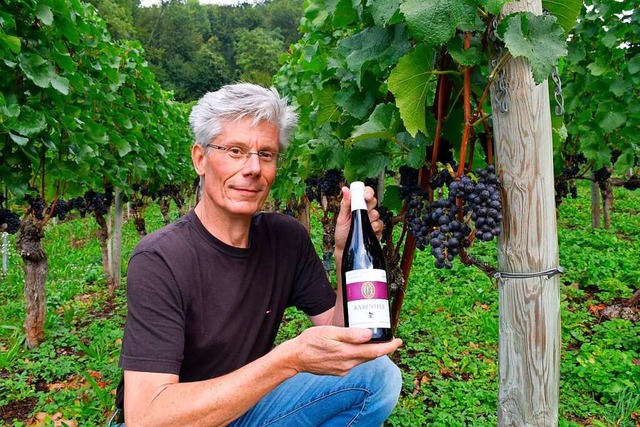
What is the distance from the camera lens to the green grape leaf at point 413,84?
1.33m

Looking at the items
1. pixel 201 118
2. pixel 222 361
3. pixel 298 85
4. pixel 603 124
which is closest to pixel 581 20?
pixel 603 124

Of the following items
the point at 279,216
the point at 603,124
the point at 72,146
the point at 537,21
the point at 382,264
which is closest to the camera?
the point at 537,21

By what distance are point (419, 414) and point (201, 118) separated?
231 centimetres

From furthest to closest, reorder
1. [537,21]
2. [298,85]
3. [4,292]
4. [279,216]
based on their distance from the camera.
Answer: [4,292] → [298,85] → [279,216] → [537,21]

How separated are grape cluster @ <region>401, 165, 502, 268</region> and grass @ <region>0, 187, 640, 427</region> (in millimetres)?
1990

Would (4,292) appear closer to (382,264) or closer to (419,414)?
(419,414)

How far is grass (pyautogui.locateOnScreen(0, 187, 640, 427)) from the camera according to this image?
3.11 m

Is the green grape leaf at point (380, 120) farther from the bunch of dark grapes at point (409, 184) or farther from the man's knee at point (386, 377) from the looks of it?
the man's knee at point (386, 377)

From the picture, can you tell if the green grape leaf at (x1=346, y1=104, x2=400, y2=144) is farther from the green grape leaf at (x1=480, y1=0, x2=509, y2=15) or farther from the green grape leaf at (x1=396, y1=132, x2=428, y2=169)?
the green grape leaf at (x1=480, y1=0, x2=509, y2=15)

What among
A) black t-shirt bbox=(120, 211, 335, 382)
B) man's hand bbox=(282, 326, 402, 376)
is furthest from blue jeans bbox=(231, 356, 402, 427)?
man's hand bbox=(282, 326, 402, 376)

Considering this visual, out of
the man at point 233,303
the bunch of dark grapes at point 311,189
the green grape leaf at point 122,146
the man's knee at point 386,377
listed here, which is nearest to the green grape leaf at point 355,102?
the man at point 233,303

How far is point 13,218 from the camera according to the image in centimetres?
390

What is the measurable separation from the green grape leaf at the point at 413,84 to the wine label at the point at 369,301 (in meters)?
0.44

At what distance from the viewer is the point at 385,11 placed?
4.32 ft
